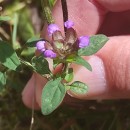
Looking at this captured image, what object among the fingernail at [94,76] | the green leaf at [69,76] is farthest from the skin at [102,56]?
the green leaf at [69,76]

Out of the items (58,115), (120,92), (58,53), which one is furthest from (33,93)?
(58,53)

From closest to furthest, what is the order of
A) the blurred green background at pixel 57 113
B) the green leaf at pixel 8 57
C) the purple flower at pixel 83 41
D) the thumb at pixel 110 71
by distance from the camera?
the purple flower at pixel 83 41 → the green leaf at pixel 8 57 → the thumb at pixel 110 71 → the blurred green background at pixel 57 113

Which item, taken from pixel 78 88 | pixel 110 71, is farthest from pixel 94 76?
pixel 78 88

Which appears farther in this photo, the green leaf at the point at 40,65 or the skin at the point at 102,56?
the skin at the point at 102,56

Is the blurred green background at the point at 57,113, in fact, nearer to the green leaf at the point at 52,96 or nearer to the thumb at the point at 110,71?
the thumb at the point at 110,71

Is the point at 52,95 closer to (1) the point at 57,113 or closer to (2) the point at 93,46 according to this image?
(2) the point at 93,46

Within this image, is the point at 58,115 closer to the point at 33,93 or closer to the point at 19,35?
the point at 33,93
